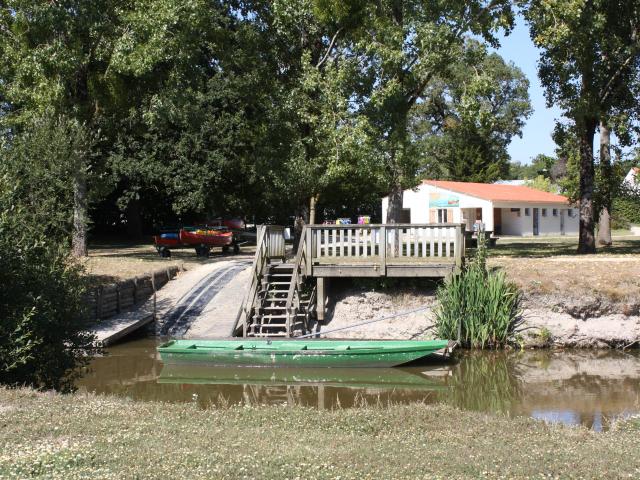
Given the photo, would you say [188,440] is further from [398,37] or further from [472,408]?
[398,37]

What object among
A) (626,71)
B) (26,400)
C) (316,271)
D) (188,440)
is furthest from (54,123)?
(626,71)

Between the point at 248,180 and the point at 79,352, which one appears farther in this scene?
the point at 248,180

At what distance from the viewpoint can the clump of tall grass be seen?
1709 centimetres

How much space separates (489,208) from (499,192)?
155 inches

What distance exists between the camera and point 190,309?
20234mm

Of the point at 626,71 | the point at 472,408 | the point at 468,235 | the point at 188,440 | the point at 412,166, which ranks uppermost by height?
the point at 626,71

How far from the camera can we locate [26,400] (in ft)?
A: 26.8

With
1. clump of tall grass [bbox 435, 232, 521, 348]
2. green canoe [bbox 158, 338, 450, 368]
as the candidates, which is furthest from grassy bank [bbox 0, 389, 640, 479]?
clump of tall grass [bbox 435, 232, 521, 348]

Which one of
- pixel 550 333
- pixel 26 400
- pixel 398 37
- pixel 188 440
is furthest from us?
pixel 398 37

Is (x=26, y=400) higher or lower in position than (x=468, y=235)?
lower

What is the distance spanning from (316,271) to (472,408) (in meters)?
7.70

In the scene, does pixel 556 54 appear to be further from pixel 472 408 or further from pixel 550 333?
pixel 472 408

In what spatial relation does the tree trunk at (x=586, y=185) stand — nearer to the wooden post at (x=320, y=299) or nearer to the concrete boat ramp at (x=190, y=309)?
the wooden post at (x=320, y=299)

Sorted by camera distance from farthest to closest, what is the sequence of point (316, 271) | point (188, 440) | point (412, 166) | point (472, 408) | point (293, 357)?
1. point (412, 166)
2. point (316, 271)
3. point (293, 357)
4. point (472, 408)
5. point (188, 440)
